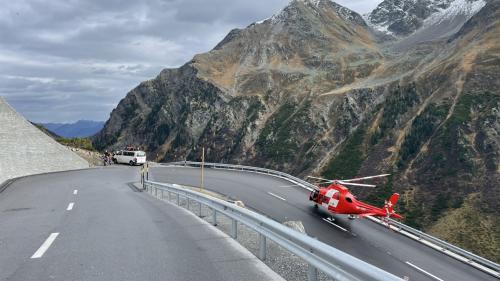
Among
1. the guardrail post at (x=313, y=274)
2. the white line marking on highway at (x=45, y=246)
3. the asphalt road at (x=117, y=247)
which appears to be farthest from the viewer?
the white line marking on highway at (x=45, y=246)

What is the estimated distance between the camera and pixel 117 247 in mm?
9633

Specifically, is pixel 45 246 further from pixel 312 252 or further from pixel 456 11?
pixel 456 11

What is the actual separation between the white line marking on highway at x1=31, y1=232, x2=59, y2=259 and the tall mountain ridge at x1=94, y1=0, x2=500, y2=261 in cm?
4271

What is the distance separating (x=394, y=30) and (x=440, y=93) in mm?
115916

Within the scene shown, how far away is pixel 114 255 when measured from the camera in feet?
29.0

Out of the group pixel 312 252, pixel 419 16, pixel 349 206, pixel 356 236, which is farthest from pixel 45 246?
pixel 419 16

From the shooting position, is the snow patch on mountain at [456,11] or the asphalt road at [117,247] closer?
the asphalt road at [117,247]

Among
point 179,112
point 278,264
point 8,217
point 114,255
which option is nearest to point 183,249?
point 114,255

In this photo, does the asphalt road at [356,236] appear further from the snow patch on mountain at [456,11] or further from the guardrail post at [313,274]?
the snow patch on mountain at [456,11]

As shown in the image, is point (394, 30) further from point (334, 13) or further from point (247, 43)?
point (247, 43)

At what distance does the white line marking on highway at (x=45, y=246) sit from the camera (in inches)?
346

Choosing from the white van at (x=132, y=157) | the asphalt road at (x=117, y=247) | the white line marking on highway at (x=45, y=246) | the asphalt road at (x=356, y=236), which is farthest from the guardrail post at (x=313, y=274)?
the white van at (x=132, y=157)

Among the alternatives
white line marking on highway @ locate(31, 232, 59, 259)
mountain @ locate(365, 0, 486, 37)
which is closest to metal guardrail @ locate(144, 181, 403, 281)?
white line marking on highway @ locate(31, 232, 59, 259)

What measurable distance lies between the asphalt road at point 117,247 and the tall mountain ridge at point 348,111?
1569 inches
